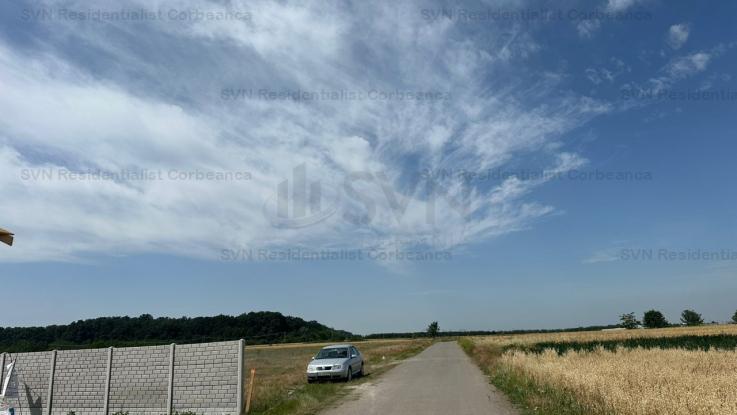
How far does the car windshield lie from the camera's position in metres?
21.4

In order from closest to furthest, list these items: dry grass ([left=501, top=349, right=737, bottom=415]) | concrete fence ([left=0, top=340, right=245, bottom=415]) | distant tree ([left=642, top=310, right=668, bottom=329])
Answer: dry grass ([left=501, top=349, right=737, bottom=415]), concrete fence ([left=0, top=340, right=245, bottom=415]), distant tree ([left=642, top=310, right=668, bottom=329])

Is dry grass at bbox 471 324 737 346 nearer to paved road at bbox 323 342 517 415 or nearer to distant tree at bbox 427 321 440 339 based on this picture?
paved road at bbox 323 342 517 415

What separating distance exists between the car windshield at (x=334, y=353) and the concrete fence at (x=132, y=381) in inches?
342

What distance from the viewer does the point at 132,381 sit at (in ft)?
45.8

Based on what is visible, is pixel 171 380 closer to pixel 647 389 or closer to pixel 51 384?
pixel 51 384

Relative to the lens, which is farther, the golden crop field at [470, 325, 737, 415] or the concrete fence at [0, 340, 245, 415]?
the concrete fence at [0, 340, 245, 415]

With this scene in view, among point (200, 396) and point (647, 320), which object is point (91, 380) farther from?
point (647, 320)

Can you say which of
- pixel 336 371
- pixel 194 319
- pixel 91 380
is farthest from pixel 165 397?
pixel 194 319

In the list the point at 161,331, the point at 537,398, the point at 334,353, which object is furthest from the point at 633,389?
the point at 161,331

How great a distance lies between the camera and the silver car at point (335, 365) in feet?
65.3

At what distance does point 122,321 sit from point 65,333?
1327cm

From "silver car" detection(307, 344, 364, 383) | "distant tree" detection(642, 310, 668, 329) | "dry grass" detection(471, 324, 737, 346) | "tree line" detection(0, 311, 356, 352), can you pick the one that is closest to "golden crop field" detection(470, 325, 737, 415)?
"silver car" detection(307, 344, 364, 383)

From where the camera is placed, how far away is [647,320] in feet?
444

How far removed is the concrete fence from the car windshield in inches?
342
